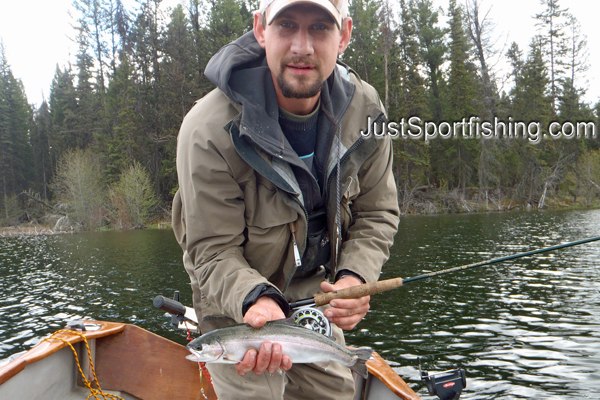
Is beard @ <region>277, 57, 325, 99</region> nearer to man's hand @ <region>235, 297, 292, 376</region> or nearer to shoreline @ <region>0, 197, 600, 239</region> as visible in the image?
man's hand @ <region>235, 297, 292, 376</region>

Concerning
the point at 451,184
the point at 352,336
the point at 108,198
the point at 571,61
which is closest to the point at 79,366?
the point at 352,336

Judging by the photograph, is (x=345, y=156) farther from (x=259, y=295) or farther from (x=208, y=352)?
(x=208, y=352)

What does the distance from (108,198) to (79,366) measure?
1602 inches

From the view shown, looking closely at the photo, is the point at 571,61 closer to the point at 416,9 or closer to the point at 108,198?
the point at 416,9

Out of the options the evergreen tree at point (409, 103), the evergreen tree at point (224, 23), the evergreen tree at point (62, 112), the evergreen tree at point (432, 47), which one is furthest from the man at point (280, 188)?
the evergreen tree at point (62, 112)

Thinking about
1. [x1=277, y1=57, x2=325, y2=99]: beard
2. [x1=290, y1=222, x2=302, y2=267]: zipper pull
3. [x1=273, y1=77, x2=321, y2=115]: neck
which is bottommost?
[x1=290, y1=222, x2=302, y2=267]: zipper pull

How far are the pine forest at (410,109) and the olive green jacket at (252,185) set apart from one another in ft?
127

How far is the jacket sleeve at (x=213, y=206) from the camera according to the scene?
2.64m

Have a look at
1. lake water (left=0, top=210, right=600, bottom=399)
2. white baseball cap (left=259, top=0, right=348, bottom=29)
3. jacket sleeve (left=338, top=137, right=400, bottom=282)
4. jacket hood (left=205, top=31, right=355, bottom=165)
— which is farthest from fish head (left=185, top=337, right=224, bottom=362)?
lake water (left=0, top=210, right=600, bottom=399)

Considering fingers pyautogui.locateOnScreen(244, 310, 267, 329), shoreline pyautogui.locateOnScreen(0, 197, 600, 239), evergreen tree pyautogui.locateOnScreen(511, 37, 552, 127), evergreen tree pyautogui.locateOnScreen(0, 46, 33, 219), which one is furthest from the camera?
evergreen tree pyautogui.locateOnScreen(0, 46, 33, 219)

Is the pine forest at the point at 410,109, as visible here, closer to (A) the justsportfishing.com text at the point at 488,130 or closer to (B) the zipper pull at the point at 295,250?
(A) the justsportfishing.com text at the point at 488,130

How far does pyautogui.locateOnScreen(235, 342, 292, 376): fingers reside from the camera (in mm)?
2385

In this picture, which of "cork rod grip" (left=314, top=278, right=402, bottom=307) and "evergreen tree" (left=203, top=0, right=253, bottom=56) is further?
"evergreen tree" (left=203, top=0, right=253, bottom=56)

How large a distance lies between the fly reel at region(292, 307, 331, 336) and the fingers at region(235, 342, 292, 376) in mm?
444
